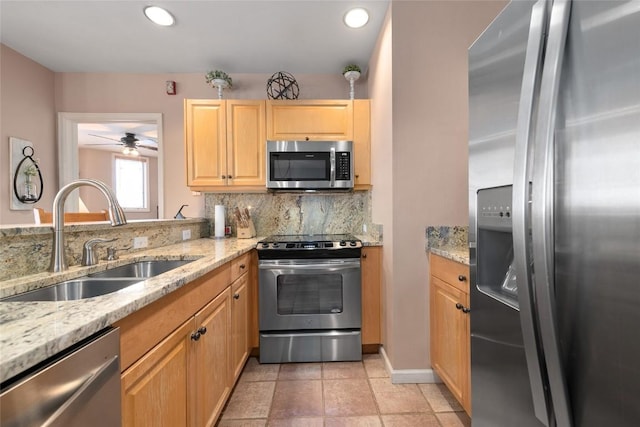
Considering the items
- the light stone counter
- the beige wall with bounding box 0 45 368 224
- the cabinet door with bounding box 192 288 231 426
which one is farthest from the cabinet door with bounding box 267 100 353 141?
the light stone counter

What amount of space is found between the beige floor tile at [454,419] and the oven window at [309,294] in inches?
36.0

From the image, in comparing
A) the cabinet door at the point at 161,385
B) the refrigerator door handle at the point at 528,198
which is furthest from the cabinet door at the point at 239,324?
the refrigerator door handle at the point at 528,198

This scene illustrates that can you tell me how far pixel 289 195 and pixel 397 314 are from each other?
5.24ft

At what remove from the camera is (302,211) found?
289 centimetres

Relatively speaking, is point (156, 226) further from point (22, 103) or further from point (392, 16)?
point (392, 16)

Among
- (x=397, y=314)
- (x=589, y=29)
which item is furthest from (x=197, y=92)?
(x=589, y=29)

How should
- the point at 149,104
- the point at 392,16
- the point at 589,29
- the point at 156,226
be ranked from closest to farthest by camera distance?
the point at 589,29
the point at 392,16
the point at 156,226
the point at 149,104

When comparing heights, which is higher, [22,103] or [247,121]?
[22,103]

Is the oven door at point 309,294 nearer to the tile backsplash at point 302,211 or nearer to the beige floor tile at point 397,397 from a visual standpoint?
the beige floor tile at point 397,397

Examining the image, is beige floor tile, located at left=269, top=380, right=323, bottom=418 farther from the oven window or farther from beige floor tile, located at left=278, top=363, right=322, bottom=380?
the oven window

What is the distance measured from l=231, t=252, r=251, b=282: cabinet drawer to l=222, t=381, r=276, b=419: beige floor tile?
77 centimetres

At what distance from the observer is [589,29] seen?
0.58 meters

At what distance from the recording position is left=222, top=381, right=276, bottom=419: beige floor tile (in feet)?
5.31

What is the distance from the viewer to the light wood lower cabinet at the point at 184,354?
820mm
